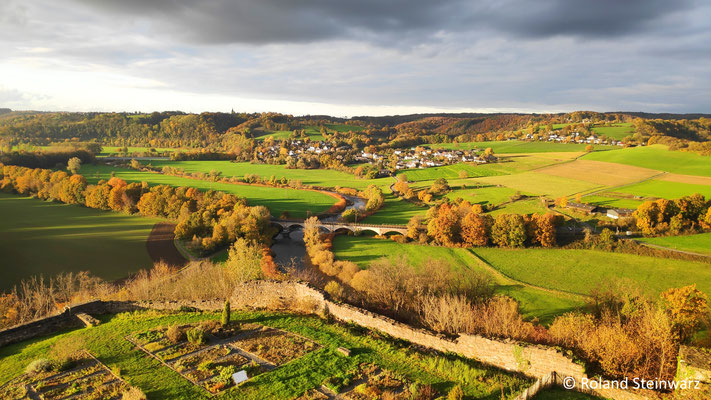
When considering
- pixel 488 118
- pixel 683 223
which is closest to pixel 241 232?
pixel 683 223

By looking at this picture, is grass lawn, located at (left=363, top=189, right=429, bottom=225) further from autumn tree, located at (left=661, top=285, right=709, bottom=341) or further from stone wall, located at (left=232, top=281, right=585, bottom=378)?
stone wall, located at (left=232, top=281, right=585, bottom=378)

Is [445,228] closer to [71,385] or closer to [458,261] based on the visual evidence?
[458,261]

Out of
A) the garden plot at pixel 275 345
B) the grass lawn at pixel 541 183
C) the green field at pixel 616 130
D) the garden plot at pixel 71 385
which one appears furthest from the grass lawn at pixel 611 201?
the garden plot at pixel 71 385

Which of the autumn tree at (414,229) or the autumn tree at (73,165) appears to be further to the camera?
the autumn tree at (73,165)

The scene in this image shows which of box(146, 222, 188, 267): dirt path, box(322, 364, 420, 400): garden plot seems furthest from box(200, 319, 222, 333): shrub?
box(146, 222, 188, 267): dirt path

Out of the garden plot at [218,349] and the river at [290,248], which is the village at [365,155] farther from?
the garden plot at [218,349]
